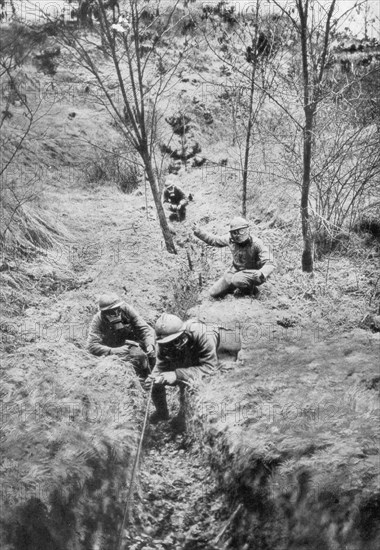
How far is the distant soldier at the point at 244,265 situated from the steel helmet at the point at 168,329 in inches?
48.6

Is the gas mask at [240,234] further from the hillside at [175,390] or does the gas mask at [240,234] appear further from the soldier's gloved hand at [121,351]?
the soldier's gloved hand at [121,351]

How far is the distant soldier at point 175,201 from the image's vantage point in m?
7.29

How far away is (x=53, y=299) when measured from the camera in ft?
17.8

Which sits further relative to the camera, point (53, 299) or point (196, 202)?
point (196, 202)

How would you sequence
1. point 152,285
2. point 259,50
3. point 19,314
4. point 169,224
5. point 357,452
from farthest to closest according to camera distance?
1. point 259,50
2. point 169,224
3. point 152,285
4. point 19,314
5. point 357,452

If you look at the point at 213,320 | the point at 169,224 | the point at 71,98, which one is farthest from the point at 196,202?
the point at 71,98

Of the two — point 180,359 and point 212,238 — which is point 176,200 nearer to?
point 212,238

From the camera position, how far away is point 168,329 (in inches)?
180

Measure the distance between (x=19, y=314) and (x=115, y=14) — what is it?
4172 mm

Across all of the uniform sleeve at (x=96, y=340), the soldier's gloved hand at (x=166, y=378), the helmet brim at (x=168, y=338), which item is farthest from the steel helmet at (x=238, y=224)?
the soldier's gloved hand at (x=166, y=378)

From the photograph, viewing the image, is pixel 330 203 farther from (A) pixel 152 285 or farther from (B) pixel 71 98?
(B) pixel 71 98

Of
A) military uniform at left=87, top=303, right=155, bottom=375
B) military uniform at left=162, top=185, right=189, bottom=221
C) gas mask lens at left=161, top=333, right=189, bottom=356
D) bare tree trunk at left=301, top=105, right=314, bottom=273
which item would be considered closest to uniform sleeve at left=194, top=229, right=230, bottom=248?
bare tree trunk at left=301, top=105, right=314, bottom=273

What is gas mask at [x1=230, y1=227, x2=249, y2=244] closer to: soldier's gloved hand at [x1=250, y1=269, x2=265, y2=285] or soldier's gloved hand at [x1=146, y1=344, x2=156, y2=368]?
soldier's gloved hand at [x1=250, y1=269, x2=265, y2=285]

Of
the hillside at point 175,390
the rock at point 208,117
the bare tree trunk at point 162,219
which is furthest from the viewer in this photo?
the rock at point 208,117
